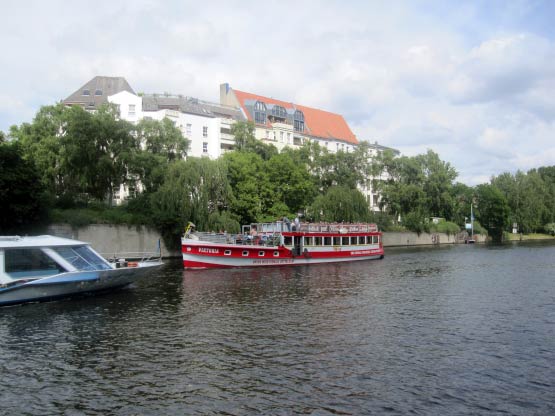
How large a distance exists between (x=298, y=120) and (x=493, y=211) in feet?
171

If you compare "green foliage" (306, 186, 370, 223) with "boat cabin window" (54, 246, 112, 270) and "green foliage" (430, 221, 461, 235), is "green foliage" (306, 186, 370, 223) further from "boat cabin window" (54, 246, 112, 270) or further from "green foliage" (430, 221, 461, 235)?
"boat cabin window" (54, 246, 112, 270)

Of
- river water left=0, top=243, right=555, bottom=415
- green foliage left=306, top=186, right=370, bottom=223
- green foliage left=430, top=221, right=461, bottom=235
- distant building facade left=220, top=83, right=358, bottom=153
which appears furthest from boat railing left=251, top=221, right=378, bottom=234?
green foliage left=430, top=221, right=461, bottom=235

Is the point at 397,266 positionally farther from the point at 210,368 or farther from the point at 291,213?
the point at 210,368

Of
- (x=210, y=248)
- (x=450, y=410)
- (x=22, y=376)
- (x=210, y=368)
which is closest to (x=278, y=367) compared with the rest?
(x=210, y=368)

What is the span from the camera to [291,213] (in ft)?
267

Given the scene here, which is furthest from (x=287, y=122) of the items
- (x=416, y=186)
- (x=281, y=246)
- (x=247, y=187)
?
(x=281, y=246)

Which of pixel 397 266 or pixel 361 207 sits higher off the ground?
pixel 361 207

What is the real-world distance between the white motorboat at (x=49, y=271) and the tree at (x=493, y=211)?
359 ft

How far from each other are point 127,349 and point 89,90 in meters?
84.1

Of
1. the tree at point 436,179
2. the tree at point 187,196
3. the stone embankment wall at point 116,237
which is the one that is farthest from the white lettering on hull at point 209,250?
the tree at point 436,179

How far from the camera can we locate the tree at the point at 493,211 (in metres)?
125

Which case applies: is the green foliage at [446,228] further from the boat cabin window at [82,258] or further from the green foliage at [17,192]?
the boat cabin window at [82,258]

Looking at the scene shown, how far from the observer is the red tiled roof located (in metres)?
116

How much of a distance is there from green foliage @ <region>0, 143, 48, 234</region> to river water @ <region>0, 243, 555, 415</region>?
25630 millimetres
